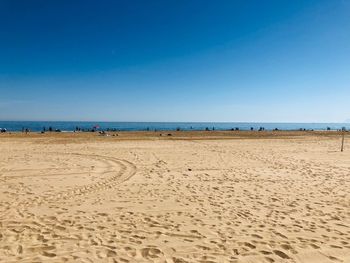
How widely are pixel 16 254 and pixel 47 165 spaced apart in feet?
36.9

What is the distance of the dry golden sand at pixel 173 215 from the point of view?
5941mm

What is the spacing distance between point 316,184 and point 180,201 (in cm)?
656

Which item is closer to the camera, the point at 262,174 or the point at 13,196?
the point at 13,196

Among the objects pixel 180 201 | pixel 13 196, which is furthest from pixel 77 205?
pixel 180 201

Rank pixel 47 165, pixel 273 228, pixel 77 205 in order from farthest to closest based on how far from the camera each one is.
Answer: pixel 47 165, pixel 77 205, pixel 273 228

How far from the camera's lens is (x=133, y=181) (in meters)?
12.6

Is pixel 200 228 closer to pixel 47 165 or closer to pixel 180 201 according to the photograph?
pixel 180 201

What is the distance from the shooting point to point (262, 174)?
47.0ft

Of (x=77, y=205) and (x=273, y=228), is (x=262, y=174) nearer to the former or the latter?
(x=273, y=228)

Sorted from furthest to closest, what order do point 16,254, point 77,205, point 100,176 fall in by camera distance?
1. point 100,176
2. point 77,205
3. point 16,254

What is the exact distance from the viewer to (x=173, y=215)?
8203 millimetres

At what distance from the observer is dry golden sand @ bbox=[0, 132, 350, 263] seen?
5941 millimetres

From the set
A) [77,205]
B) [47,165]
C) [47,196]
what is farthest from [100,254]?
[47,165]

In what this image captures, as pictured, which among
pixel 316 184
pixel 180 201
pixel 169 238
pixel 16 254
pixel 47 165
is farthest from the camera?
pixel 47 165
